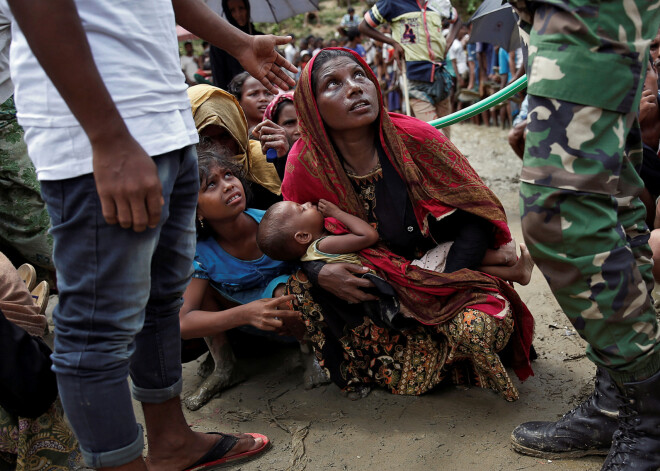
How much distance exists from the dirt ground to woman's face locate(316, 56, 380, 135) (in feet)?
3.59

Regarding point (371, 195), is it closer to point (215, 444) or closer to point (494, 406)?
point (494, 406)

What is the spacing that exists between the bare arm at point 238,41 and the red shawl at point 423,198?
1.13 ft

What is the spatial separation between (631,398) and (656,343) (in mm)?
169

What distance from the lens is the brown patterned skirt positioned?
2.20 meters

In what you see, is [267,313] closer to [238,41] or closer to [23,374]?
[23,374]

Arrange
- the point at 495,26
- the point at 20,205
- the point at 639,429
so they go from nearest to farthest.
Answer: the point at 639,429, the point at 20,205, the point at 495,26

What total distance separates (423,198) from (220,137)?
1178mm

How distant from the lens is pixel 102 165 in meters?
1.11

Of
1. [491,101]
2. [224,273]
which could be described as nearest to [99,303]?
[224,273]

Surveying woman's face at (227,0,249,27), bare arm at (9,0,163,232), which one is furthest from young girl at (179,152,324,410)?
woman's face at (227,0,249,27)

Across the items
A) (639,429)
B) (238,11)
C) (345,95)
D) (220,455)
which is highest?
(238,11)

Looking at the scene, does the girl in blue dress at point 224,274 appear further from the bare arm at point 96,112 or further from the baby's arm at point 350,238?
the bare arm at point 96,112

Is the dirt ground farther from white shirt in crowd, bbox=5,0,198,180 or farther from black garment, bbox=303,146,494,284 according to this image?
white shirt in crowd, bbox=5,0,198,180

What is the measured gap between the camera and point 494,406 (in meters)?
2.11
